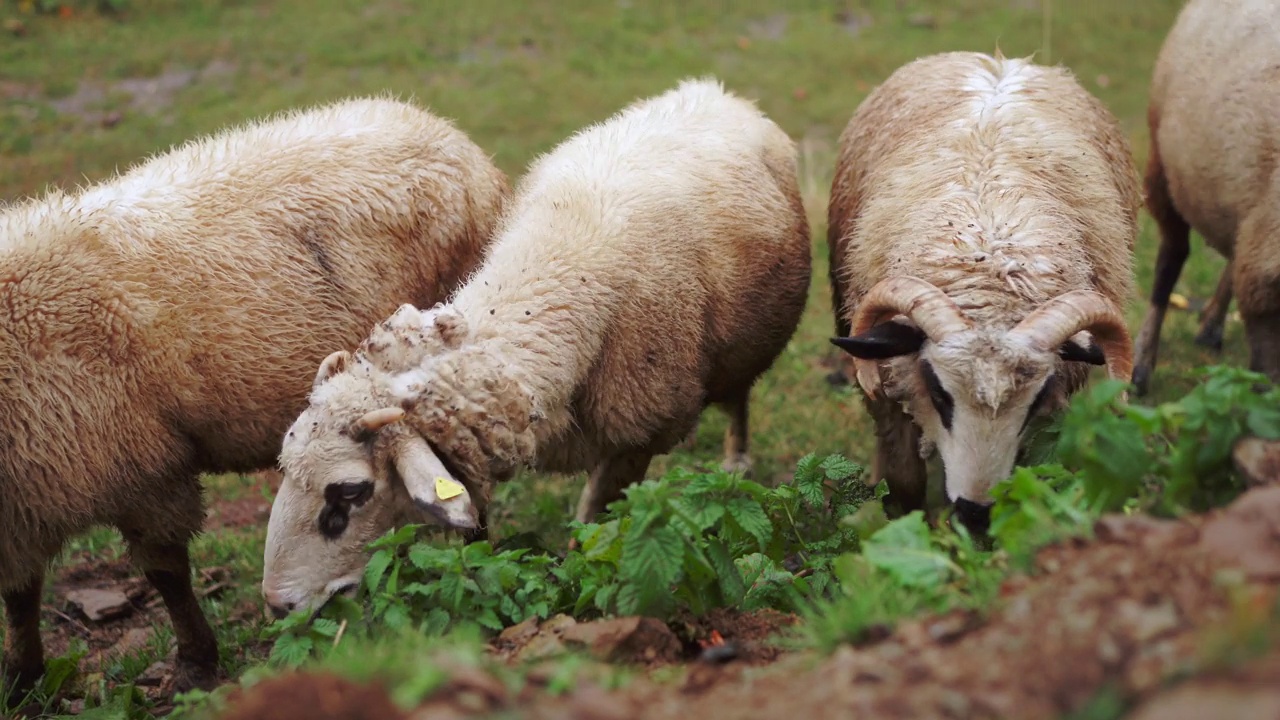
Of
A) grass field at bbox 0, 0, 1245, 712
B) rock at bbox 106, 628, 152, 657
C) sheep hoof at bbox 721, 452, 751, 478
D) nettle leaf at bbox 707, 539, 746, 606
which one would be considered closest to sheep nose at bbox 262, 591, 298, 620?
rock at bbox 106, 628, 152, 657

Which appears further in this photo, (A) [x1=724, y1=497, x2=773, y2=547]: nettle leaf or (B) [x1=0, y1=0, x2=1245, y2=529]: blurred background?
(B) [x1=0, y1=0, x2=1245, y2=529]: blurred background

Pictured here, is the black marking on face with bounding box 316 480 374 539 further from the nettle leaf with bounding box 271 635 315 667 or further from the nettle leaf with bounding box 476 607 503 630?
the nettle leaf with bounding box 476 607 503 630

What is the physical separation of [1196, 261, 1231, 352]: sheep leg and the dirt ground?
16.8 feet

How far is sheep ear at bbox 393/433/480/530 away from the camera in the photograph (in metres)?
3.78

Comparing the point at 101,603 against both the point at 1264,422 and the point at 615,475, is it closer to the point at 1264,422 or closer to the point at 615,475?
the point at 615,475

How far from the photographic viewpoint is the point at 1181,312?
8141mm

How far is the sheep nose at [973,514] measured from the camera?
402 centimetres

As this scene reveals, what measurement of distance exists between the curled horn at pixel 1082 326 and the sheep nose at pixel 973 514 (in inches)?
23.5

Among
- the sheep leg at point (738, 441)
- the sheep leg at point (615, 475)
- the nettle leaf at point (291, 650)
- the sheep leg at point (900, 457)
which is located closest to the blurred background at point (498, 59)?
the sheep leg at point (738, 441)

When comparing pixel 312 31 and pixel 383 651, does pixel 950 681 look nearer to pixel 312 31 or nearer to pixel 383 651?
pixel 383 651

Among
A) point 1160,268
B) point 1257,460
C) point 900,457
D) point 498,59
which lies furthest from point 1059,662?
point 498,59

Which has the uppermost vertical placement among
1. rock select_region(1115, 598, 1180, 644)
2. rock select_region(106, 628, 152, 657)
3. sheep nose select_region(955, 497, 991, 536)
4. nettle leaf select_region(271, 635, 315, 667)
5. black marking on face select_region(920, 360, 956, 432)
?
rock select_region(1115, 598, 1180, 644)

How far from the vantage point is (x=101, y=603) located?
17.6 ft

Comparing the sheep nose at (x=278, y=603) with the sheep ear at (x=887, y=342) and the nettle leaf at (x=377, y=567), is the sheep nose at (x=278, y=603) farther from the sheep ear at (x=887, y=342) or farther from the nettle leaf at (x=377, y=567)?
the sheep ear at (x=887, y=342)
